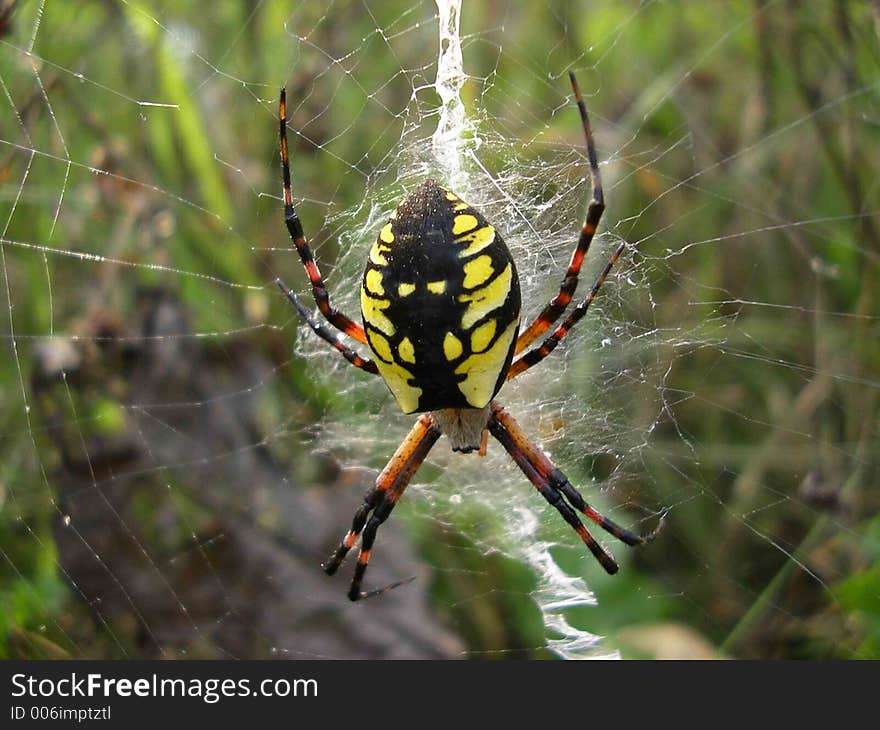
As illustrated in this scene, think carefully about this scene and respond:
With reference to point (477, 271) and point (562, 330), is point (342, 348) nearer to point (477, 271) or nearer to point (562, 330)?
point (562, 330)

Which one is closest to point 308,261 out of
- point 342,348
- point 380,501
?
point 342,348

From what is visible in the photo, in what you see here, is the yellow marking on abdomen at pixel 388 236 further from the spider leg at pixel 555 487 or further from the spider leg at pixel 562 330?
the spider leg at pixel 555 487

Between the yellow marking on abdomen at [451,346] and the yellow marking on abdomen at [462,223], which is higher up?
the yellow marking on abdomen at [462,223]

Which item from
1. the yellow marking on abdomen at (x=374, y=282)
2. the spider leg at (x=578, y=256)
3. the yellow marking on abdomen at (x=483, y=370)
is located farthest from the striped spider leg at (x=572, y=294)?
the yellow marking on abdomen at (x=374, y=282)

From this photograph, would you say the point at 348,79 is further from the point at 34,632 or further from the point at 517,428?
the point at 34,632

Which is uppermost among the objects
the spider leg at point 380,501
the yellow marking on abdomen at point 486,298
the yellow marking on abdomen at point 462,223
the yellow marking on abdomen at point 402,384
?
the yellow marking on abdomen at point 462,223

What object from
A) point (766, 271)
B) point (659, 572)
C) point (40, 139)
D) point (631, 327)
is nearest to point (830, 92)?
point (766, 271)
